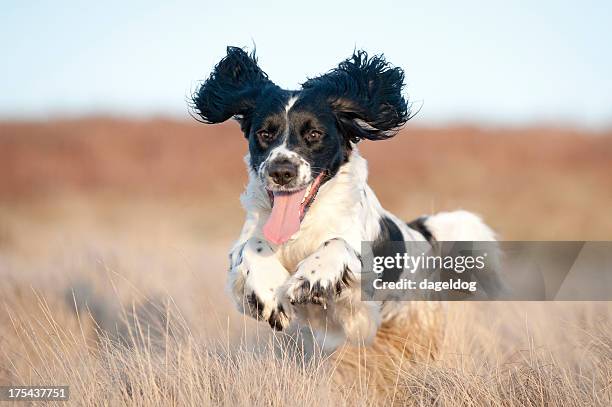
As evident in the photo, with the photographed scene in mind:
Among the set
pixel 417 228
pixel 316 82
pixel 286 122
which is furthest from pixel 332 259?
pixel 417 228

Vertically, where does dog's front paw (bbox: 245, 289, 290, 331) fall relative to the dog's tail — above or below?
below

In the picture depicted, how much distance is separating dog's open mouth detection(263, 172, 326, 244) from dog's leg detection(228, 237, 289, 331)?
125 millimetres

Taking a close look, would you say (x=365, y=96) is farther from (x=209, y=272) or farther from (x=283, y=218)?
(x=209, y=272)

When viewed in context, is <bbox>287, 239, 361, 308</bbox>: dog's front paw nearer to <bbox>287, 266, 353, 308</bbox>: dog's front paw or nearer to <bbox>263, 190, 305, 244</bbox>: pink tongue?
<bbox>287, 266, 353, 308</bbox>: dog's front paw

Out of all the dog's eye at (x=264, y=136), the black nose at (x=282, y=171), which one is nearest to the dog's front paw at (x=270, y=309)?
the black nose at (x=282, y=171)

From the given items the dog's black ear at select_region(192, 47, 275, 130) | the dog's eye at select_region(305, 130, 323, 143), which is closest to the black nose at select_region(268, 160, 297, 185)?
the dog's eye at select_region(305, 130, 323, 143)

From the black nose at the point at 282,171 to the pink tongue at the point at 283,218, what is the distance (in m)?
0.15

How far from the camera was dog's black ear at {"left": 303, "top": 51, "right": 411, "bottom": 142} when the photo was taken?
214 inches

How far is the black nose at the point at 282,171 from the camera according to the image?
187 inches

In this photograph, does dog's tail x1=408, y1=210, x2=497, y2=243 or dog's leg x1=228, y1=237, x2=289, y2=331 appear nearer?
dog's leg x1=228, y1=237, x2=289, y2=331

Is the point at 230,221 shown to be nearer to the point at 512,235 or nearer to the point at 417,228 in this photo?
the point at 512,235

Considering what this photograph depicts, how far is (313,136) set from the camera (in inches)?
199

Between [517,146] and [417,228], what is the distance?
57.3ft

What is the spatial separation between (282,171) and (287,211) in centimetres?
26
